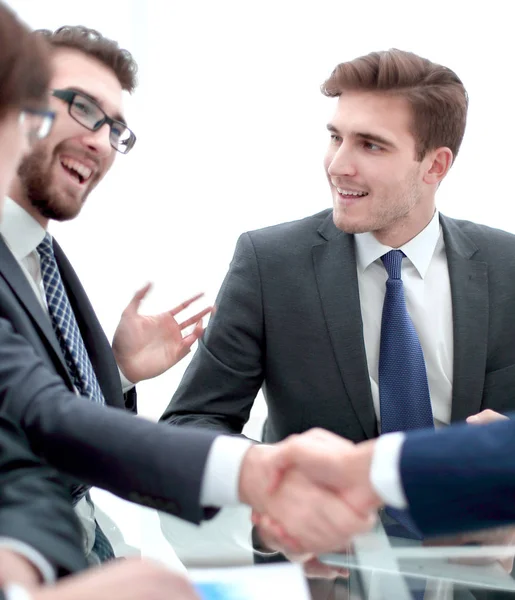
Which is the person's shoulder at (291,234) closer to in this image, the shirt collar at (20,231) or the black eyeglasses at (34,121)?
the shirt collar at (20,231)

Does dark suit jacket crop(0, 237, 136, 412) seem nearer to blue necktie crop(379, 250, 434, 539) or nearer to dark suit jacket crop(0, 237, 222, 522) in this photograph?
dark suit jacket crop(0, 237, 222, 522)

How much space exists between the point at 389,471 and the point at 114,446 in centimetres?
42

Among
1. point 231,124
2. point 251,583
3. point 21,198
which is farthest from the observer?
point 231,124

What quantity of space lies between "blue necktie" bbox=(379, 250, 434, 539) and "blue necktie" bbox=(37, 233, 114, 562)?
2.60ft

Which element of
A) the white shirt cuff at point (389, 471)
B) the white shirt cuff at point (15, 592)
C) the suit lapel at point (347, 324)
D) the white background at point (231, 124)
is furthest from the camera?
the white background at point (231, 124)

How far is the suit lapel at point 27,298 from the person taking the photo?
1.35m

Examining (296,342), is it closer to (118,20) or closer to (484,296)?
(484,296)

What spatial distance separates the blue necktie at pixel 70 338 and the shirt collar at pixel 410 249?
0.87m

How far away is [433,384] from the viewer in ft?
6.57

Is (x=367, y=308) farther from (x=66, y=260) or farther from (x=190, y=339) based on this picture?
(x=66, y=260)

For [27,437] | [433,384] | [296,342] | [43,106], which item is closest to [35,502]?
[27,437]

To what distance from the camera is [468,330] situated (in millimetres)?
1979

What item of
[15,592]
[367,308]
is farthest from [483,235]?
[15,592]

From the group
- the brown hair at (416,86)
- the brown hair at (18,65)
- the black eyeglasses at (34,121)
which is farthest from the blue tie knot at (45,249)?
the brown hair at (416,86)
